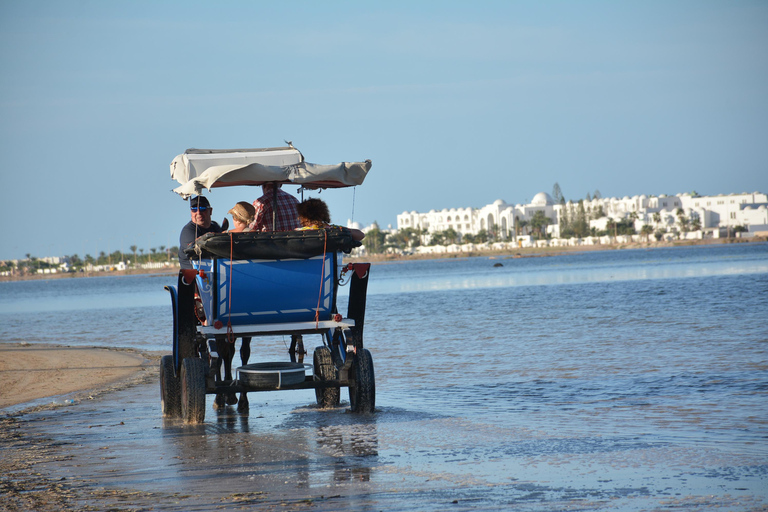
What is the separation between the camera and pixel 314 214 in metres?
8.35

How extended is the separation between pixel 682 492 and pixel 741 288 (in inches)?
1175

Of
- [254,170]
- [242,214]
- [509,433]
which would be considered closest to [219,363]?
[242,214]

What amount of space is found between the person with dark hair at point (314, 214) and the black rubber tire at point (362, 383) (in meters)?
1.17

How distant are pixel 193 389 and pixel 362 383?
1616 mm

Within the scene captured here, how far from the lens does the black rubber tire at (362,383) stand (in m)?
8.37

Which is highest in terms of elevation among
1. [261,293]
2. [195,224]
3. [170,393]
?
[195,224]

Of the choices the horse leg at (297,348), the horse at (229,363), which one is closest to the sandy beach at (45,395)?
the horse at (229,363)

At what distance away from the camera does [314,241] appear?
7.82 m

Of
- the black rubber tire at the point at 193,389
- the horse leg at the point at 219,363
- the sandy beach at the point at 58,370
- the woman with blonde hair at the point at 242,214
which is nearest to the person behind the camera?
the black rubber tire at the point at 193,389

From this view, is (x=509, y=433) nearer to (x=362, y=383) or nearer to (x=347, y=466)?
(x=362, y=383)

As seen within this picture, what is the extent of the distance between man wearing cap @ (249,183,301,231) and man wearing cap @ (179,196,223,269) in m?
0.51

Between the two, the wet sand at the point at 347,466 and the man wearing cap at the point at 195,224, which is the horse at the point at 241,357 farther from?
the man wearing cap at the point at 195,224

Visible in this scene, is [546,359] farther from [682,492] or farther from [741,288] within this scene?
[741,288]

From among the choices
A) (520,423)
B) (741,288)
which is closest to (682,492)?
(520,423)
